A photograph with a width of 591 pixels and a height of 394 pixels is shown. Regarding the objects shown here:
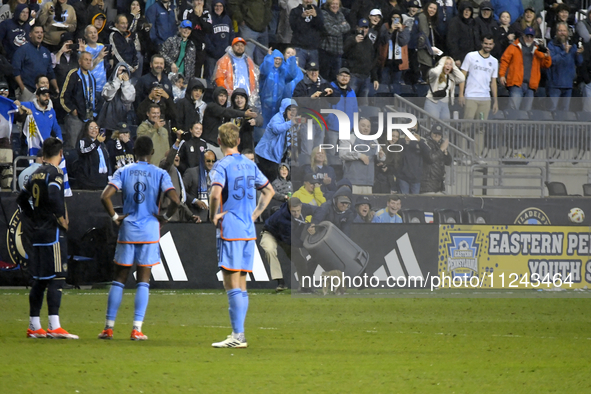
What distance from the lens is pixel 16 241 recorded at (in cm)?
1507

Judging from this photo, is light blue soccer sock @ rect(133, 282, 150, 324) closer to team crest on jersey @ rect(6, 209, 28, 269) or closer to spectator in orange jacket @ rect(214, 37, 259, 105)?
team crest on jersey @ rect(6, 209, 28, 269)

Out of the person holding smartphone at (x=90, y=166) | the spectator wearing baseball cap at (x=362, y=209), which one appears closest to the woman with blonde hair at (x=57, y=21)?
the person holding smartphone at (x=90, y=166)

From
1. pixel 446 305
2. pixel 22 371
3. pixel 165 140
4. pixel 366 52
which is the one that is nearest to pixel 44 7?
pixel 165 140

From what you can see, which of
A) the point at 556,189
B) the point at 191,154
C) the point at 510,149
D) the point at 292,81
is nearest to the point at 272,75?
the point at 292,81

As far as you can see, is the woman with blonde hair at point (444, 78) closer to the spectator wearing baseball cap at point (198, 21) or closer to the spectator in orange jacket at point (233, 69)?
the spectator in orange jacket at point (233, 69)

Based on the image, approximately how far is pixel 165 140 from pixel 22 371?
10038 millimetres

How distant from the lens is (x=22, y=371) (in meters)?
7.02

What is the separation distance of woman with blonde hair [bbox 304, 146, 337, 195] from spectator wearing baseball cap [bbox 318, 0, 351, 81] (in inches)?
208

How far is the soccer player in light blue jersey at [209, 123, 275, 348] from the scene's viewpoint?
8266 millimetres

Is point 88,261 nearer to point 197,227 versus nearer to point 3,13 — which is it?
point 197,227

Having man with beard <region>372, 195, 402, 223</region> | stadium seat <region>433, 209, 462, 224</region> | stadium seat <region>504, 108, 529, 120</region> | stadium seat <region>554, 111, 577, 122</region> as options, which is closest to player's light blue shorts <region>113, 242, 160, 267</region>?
man with beard <region>372, 195, 402, 223</region>

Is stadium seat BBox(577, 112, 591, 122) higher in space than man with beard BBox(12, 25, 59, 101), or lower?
lower

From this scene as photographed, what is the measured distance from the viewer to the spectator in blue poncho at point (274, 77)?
18.1 m

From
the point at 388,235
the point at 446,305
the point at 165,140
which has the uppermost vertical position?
the point at 165,140
